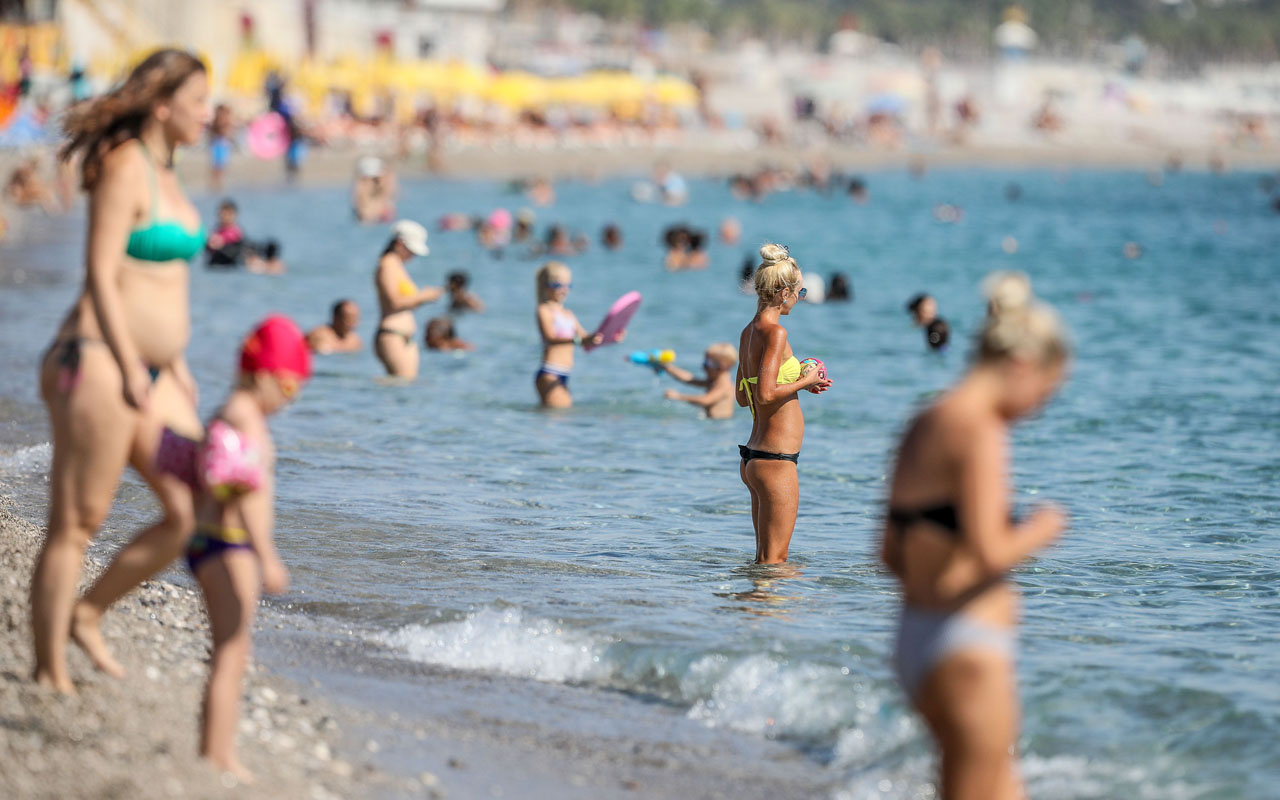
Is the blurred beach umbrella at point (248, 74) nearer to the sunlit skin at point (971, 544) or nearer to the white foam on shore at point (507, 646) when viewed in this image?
the white foam on shore at point (507, 646)

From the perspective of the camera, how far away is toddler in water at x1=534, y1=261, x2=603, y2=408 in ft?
39.3

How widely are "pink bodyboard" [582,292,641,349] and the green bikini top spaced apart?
6471mm

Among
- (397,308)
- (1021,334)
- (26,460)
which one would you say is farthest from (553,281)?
(1021,334)

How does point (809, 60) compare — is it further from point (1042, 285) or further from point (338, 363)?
point (338, 363)

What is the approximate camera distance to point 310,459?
10414 millimetres

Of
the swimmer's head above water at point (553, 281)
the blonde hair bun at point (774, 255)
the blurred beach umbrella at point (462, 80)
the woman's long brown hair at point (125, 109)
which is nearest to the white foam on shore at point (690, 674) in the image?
the blonde hair bun at point (774, 255)

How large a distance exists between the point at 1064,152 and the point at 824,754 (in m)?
84.8

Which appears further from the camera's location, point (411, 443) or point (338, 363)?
point (338, 363)

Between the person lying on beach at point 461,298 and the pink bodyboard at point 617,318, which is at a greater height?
the person lying on beach at point 461,298

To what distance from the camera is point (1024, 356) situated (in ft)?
11.0

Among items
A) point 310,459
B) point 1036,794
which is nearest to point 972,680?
point 1036,794

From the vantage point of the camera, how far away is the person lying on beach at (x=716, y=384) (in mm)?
11805

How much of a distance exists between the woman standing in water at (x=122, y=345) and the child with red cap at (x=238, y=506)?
0.26 m

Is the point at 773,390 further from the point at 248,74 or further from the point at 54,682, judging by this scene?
the point at 248,74
